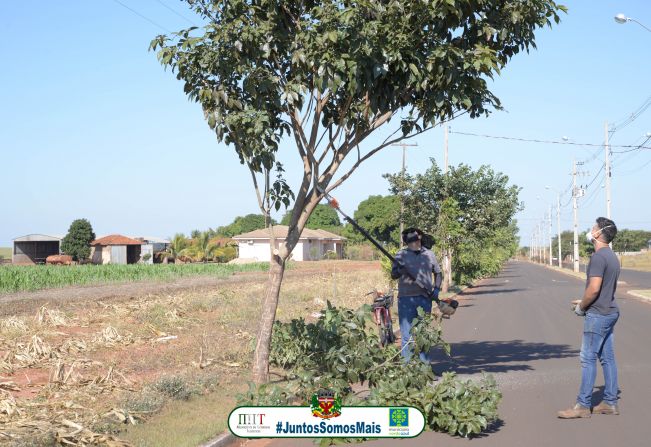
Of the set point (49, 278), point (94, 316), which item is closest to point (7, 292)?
point (49, 278)

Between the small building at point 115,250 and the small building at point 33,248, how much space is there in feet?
11.5

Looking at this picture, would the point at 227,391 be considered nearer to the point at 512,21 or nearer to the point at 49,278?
the point at 512,21

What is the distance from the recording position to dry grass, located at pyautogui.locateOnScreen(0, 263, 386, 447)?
680 centimetres

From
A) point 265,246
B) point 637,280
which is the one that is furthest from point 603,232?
point 265,246

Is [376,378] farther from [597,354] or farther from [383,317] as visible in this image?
[383,317]

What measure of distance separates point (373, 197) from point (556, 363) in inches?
3760

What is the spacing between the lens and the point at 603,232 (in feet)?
24.5

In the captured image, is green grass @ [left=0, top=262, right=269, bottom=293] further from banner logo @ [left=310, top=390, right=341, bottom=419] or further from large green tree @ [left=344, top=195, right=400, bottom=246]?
large green tree @ [left=344, top=195, right=400, bottom=246]

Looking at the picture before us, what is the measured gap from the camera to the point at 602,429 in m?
6.88

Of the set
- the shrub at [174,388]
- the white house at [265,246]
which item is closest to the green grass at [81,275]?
the white house at [265,246]

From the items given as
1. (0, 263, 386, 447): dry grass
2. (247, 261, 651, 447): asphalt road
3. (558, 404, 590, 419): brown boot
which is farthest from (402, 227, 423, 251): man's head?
(558, 404, 590, 419): brown boot

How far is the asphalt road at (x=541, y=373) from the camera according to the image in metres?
6.69

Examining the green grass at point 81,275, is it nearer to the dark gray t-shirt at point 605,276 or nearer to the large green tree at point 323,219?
the dark gray t-shirt at point 605,276

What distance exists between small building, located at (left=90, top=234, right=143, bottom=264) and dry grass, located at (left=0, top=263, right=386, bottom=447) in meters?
53.6
